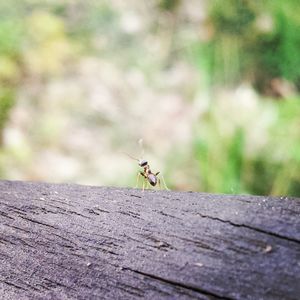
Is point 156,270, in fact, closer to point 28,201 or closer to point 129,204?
point 129,204

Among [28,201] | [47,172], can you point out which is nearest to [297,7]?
[47,172]

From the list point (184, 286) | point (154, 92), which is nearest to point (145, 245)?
point (184, 286)

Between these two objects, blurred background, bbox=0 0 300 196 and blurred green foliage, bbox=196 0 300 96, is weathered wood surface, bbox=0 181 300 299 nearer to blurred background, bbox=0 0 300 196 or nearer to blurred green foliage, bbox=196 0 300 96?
blurred background, bbox=0 0 300 196

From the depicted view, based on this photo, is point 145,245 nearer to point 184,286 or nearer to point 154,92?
point 184,286

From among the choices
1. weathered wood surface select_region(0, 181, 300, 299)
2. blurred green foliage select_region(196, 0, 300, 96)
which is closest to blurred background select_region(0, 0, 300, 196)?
blurred green foliage select_region(196, 0, 300, 96)

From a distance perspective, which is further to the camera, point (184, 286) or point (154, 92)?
point (154, 92)
